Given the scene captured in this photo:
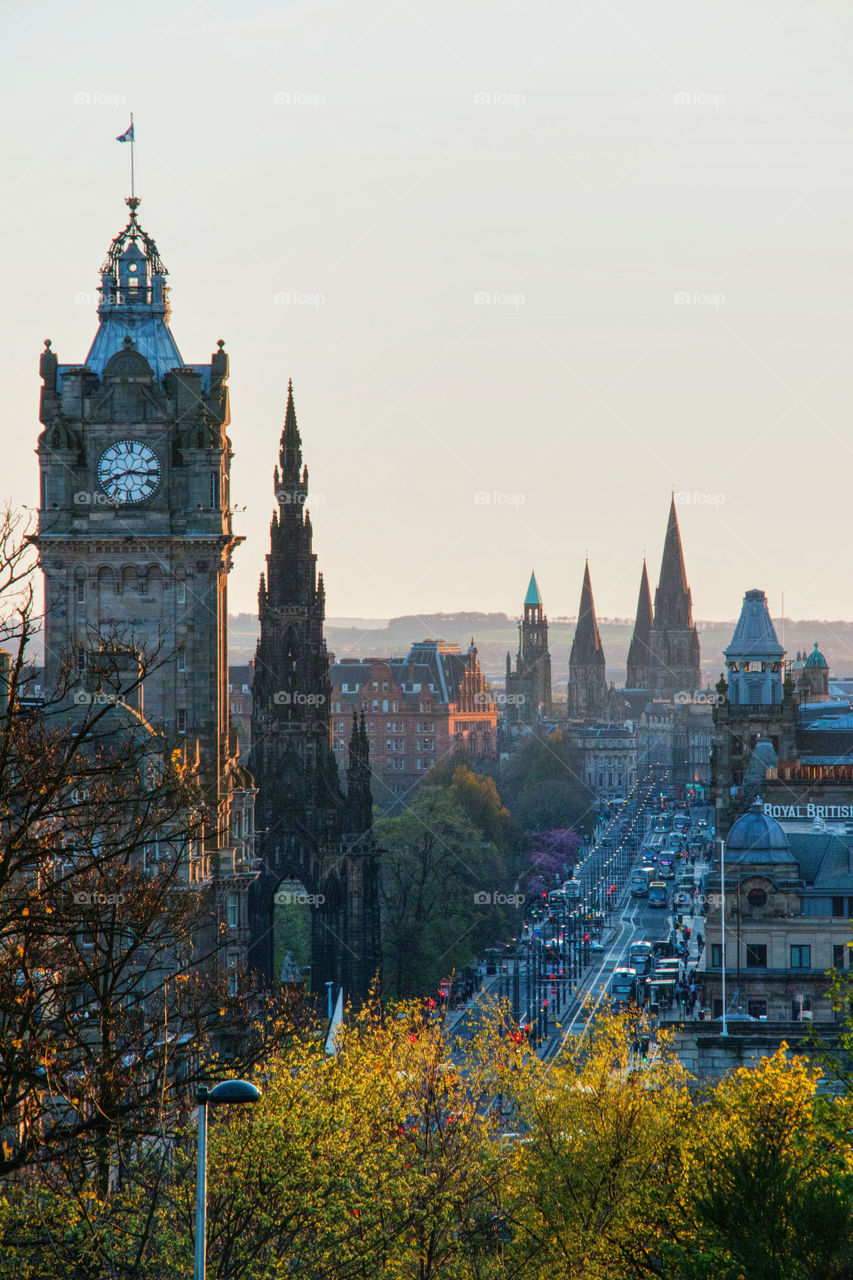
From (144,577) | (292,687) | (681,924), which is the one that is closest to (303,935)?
(292,687)

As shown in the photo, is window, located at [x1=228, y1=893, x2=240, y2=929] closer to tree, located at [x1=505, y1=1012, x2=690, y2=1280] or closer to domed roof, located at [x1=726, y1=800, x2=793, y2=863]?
domed roof, located at [x1=726, y1=800, x2=793, y2=863]

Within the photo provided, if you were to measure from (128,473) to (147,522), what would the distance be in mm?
1832

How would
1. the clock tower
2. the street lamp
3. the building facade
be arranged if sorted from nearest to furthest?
the street lamp → the clock tower → the building facade

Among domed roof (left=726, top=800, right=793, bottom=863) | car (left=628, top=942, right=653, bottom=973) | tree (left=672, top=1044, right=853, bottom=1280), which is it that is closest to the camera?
tree (left=672, top=1044, right=853, bottom=1280)

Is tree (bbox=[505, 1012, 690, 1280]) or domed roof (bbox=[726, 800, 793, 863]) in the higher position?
domed roof (bbox=[726, 800, 793, 863])

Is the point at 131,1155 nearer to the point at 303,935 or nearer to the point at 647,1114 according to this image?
the point at 647,1114

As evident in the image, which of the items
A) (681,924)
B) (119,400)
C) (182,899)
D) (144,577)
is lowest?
(681,924)

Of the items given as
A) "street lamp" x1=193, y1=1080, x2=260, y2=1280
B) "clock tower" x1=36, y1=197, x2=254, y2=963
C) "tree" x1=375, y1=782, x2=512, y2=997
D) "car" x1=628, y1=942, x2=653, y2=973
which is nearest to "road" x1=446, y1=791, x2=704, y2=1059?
"car" x1=628, y1=942, x2=653, y2=973

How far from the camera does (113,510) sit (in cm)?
Result: 7888

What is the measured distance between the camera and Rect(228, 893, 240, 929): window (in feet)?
263

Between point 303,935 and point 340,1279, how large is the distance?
7101cm

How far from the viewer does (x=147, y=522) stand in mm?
79062

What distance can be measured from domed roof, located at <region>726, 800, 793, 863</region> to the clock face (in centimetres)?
2951

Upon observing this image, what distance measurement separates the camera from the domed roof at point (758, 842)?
9306 centimetres
